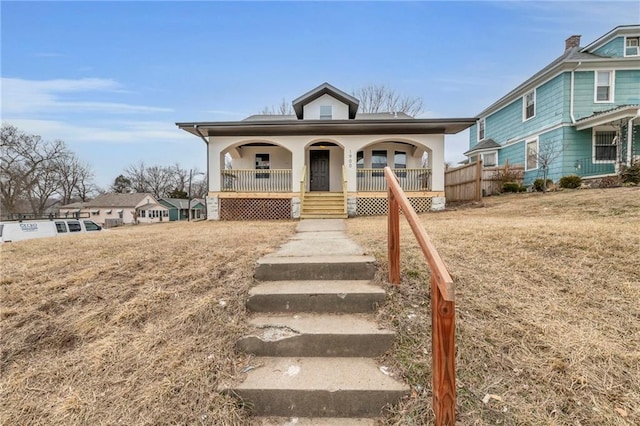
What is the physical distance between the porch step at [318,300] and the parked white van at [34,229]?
14.3 m

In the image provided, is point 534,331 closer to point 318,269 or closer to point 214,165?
point 318,269

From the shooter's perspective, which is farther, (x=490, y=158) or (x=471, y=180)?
(x=490, y=158)

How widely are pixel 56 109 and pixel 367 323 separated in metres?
33.9

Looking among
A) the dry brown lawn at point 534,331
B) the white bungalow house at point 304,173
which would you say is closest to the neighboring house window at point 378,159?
the white bungalow house at point 304,173

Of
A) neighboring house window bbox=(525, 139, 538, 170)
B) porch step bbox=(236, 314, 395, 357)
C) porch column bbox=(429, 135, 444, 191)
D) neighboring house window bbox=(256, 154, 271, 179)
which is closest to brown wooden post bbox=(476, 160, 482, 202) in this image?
porch column bbox=(429, 135, 444, 191)

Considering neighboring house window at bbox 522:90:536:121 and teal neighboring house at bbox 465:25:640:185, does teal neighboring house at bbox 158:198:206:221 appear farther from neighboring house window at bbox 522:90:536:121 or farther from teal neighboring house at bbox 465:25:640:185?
teal neighboring house at bbox 465:25:640:185

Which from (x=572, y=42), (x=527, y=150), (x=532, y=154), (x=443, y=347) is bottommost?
(x=443, y=347)

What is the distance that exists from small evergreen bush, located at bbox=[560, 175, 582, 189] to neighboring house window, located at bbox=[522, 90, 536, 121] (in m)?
4.84

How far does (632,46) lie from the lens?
525 inches

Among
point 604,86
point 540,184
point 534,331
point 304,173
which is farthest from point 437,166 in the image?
point 534,331

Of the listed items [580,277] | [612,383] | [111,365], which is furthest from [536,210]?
[111,365]

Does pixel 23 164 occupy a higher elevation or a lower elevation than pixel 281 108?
lower

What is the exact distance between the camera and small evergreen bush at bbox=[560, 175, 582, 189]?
11.7 meters

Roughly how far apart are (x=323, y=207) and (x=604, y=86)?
14.4 metres
